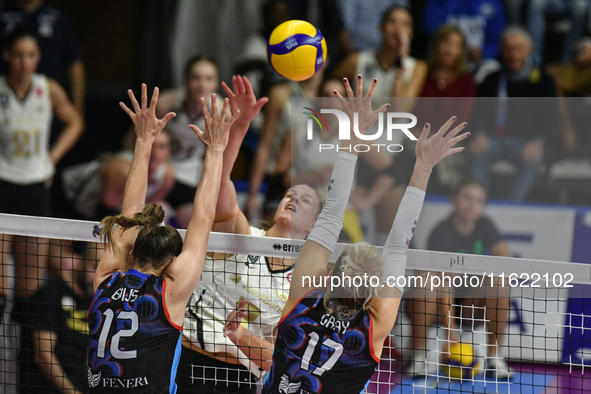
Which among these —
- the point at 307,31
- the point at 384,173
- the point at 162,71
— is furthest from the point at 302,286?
the point at 162,71

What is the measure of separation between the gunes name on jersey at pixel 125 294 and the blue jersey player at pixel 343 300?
0.81m

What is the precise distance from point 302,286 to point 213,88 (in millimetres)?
4393

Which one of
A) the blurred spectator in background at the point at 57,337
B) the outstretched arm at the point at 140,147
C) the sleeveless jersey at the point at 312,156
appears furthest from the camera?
the sleeveless jersey at the point at 312,156

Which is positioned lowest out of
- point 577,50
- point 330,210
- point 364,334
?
point 364,334

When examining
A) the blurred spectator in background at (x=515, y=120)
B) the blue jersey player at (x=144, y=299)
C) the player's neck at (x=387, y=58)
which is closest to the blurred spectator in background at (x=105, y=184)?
the player's neck at (x=387, y=58)

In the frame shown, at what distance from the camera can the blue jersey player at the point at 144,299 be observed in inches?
134

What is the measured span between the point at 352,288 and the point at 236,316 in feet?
4.12

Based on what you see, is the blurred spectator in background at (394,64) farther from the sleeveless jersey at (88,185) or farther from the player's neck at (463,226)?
the sleeveless jersey at (88,185)

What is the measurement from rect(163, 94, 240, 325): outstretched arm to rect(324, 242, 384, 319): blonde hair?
0.75 m

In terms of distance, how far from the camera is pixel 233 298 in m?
4.31

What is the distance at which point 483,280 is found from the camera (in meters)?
4.24

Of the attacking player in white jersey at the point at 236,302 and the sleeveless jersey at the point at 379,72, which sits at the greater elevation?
the sleeveless jersey at the point at 379,72

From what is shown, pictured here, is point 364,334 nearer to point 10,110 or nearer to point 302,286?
point 302,286

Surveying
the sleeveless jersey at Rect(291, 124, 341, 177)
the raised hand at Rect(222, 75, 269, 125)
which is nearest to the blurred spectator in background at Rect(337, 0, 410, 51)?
the sleeveless jersey at Rect(291, 124, 341, 177)
